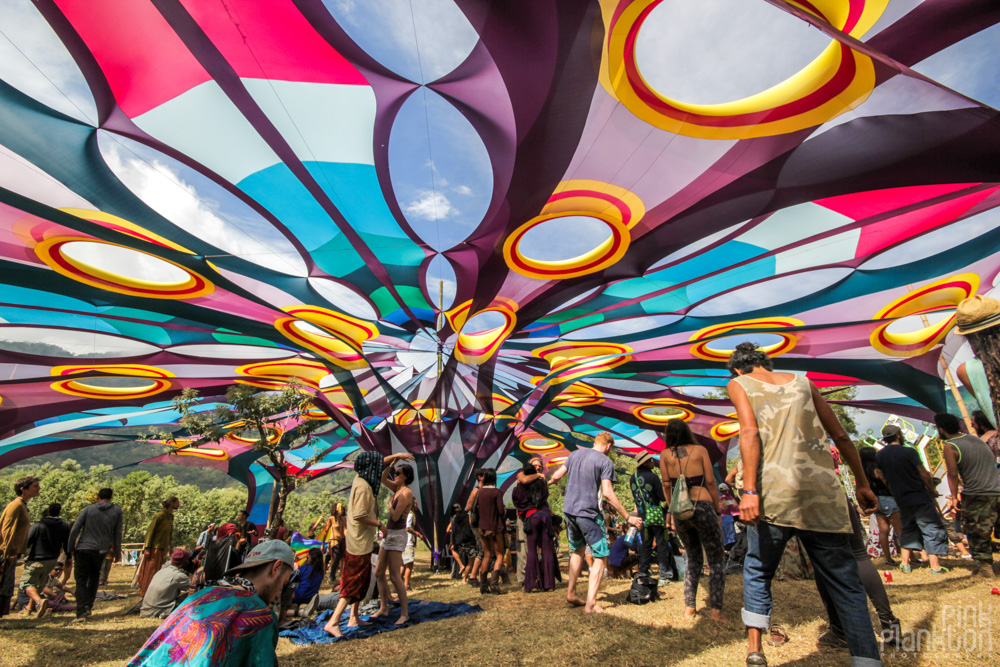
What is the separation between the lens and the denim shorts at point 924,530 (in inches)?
201

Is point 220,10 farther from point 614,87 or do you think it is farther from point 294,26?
point 614,87

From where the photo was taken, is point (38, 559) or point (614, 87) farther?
point (38, 559)

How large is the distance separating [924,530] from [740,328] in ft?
14.8

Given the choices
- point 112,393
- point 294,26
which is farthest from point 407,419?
point 294,26

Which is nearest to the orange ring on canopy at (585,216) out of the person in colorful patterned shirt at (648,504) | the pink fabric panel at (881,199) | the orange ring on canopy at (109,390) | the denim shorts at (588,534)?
the pink fabric panel at (881,199)

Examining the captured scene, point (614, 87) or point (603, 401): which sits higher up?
point (614, 87)

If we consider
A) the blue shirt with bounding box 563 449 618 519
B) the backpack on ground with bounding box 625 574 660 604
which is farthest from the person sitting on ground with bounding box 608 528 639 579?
the blue shirt with bounding box 563 449 618 519

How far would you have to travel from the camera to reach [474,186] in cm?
489

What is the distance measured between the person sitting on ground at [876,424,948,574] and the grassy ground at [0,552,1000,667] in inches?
10.9

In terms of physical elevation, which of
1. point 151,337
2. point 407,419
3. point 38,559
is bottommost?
point 38,559

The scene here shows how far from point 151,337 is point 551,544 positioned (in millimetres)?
8440

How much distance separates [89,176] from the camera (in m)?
4.59

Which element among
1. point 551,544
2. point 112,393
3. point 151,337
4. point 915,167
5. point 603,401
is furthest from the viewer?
point 603,401

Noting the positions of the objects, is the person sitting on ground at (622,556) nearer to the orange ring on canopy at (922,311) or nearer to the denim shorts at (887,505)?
the denim shorts at (887,505)
